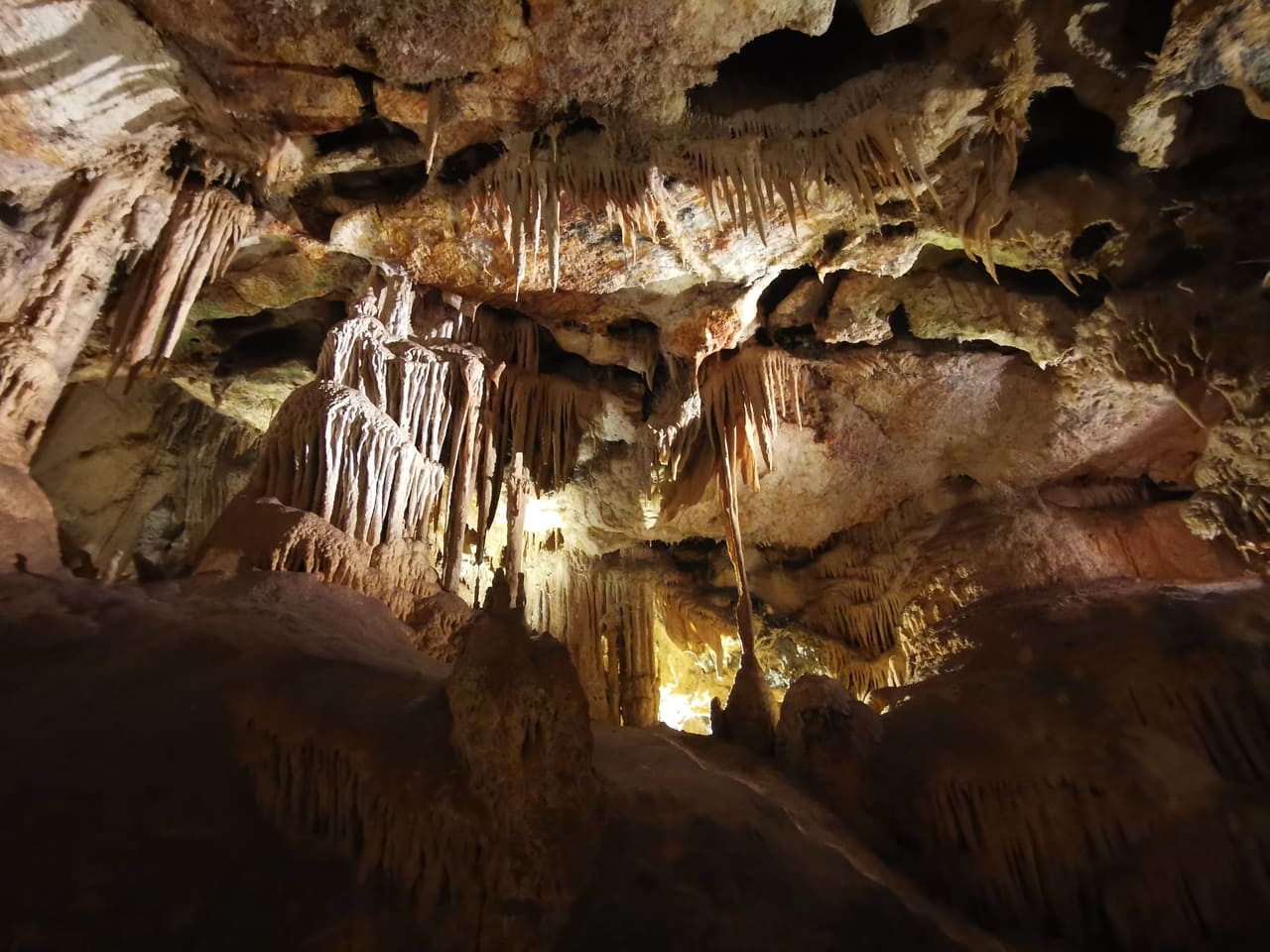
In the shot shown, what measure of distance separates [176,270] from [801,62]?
5.53 meters

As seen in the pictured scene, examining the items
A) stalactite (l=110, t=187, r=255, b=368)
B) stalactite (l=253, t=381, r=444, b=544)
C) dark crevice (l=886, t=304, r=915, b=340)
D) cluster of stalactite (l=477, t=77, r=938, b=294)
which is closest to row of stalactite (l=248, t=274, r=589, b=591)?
stalactite (l=253, t=381, r=444, b=544)

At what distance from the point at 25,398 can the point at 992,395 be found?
28.7 feet

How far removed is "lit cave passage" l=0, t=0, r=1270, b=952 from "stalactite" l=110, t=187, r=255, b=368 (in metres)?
0.04

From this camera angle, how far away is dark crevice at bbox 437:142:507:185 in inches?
238

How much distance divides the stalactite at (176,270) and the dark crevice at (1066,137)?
682 cm

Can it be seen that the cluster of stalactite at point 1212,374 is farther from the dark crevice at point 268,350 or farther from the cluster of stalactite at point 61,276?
the dark crevice at point 268,350

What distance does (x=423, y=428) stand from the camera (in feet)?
22.5

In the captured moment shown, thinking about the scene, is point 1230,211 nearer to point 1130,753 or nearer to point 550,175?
point 1130,753

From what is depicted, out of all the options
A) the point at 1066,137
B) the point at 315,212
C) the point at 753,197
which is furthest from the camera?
the point at 315,212

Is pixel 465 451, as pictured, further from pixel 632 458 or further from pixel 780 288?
pixel 780 288

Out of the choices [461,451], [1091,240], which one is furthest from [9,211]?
[1091,240]

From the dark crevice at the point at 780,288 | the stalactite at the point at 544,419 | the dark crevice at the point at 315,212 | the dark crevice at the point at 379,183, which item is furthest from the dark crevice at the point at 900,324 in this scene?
the dark crevice at the point at 315,212

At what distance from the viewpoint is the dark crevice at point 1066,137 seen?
5758mm

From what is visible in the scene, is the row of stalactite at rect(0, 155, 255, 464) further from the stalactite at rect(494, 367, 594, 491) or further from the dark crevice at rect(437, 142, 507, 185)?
the stalactite at rect(494, 367, 594, 491)
